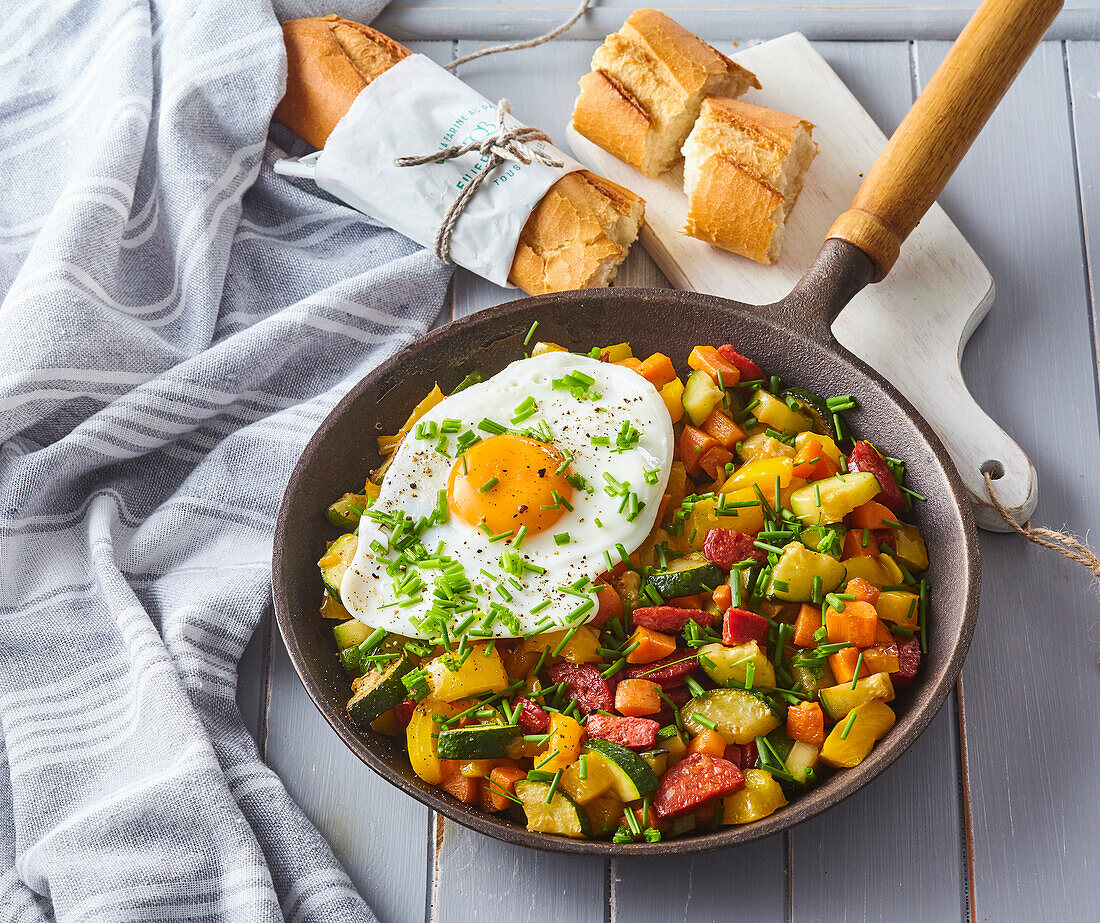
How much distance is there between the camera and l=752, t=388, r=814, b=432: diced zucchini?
288 centimetres

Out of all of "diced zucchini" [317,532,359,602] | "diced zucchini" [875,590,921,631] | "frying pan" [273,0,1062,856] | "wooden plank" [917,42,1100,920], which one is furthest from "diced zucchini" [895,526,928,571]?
"diced zucchini" [317,532,359,602]

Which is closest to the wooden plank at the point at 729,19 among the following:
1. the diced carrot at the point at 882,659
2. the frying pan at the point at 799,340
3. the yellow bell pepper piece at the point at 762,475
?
the frying pan at the point at 799,340

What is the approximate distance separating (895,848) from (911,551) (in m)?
0.82

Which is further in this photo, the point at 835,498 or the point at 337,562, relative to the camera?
the point at 337,562

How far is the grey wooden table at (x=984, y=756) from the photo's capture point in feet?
8.96

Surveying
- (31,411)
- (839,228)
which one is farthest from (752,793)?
(31,411)

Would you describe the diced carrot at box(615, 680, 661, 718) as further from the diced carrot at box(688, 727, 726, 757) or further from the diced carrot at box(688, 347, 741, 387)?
the diced carrot at box(688, 347, 741, 387)

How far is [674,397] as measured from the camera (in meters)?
2.91

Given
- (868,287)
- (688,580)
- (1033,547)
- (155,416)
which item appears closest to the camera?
(688,580)

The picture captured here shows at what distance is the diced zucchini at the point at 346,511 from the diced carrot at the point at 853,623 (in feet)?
4.39

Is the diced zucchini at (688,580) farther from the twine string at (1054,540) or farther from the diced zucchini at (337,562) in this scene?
the twine string at (1054,540)

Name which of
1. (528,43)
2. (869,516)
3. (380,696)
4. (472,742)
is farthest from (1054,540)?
(528,43)

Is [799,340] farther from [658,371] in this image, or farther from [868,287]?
[868,287]

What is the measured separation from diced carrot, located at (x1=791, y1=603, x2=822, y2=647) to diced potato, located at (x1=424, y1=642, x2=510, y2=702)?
75 cm
